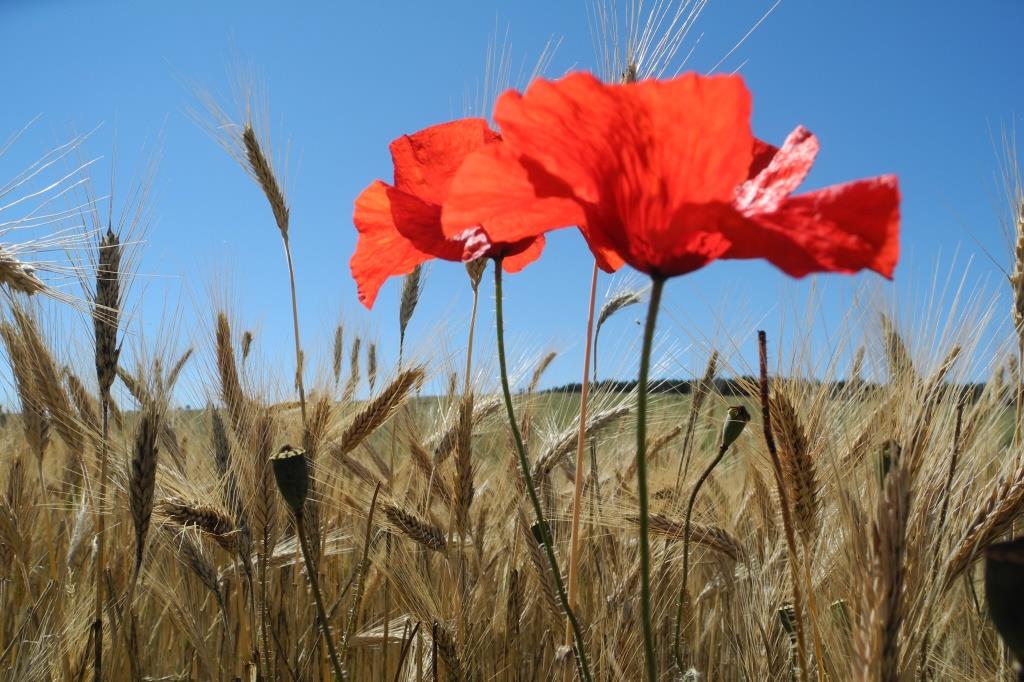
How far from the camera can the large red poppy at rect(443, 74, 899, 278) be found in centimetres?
54

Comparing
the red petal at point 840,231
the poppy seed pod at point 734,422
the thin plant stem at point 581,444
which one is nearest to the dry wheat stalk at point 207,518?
the thin plant stem at point 581,444

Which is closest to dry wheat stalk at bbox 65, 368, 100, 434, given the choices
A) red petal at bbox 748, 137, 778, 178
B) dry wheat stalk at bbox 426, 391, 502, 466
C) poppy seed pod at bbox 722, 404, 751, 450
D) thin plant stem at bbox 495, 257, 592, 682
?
dry wheat stalk at bbox 426, 391, 502, 466

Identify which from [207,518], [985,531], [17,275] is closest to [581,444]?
[985,531]

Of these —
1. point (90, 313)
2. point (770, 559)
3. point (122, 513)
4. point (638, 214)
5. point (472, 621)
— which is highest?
point (90, 313)

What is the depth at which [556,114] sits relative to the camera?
→ 0.59 m

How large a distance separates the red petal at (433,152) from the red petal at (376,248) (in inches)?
1.4

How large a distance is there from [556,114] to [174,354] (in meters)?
1.28

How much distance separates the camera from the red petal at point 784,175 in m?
0.63

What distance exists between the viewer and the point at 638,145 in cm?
61

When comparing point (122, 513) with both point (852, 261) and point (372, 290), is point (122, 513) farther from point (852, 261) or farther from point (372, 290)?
point (852, 261)

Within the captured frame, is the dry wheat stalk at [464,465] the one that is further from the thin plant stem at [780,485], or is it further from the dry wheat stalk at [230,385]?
the thin plant stem at [780,485]

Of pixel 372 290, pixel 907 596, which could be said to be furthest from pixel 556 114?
pixel 907 596

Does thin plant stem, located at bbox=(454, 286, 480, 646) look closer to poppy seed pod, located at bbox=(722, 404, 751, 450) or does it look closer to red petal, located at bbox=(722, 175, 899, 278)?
poppy seed pod, located at bbox=(722, 404, 751, 450)

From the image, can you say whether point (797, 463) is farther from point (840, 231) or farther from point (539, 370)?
point (539, 370)
